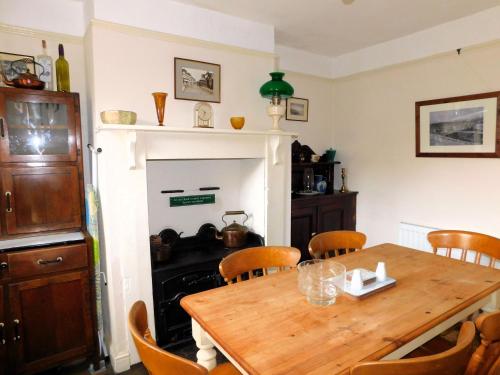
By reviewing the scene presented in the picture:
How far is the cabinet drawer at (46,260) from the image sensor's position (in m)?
1.86

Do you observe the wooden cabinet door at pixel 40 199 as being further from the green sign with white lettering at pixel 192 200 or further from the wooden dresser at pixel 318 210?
the wooden dresser at pixel 318 210

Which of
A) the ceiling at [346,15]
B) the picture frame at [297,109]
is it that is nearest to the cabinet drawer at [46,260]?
the ceiling at [346,15]

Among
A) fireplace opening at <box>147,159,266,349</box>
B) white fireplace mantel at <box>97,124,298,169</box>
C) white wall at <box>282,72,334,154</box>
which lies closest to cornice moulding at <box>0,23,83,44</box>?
white fireplace mantel at <box>97,124,298,169</box>

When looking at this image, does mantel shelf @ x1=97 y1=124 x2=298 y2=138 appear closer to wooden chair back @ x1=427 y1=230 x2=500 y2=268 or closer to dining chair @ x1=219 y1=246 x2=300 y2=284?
dining chair @ x1=219 y1=246 x2=300 y2=284

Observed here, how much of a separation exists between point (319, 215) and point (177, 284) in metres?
1.70

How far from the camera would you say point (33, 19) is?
2193 millimetres

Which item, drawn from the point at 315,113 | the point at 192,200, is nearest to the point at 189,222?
the point at 192,200

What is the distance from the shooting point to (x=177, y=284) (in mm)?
2312

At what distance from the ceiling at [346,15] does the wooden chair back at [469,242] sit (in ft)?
5.68

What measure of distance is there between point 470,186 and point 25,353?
3.54 meters

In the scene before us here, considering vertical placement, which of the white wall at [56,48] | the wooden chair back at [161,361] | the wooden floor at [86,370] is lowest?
the wooden floor at [86,370]

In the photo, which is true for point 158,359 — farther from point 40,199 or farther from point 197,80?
point 197,80

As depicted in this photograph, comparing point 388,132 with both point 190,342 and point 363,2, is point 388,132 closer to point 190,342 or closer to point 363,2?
point 363,2

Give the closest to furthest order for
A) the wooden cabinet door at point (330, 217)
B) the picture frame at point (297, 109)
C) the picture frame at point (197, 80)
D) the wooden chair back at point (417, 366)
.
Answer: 1. the wooden chair back at point (417, 366)
2. the picture frame at point (197, 80)
3. the wooden cabinet door at point (330, 217)
4. the picture frame at point (297, 109)
